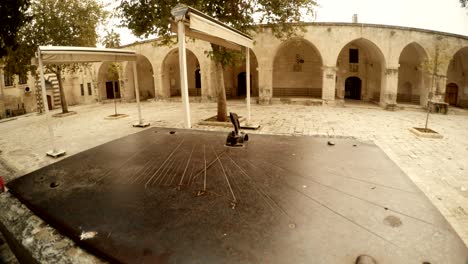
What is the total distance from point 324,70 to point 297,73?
16.2ft

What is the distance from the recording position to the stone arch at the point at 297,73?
22391 millimetres

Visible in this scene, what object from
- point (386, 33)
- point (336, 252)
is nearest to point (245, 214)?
point (336, 252)

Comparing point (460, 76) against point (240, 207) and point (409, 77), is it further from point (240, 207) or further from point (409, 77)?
point (240, 207)

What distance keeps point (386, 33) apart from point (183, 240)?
19.9 meters

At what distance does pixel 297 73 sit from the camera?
74.6 feet

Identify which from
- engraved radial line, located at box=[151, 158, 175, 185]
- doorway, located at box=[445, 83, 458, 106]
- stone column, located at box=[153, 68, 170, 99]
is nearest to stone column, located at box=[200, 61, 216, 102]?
stone column, located at box=[153, 68, 170, 99]

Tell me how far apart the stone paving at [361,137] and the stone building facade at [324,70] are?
2547mm

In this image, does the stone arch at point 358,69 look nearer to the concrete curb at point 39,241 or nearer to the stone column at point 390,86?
the stone column at point 390,86

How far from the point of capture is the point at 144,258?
1.64 meters

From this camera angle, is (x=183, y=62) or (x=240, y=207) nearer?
(x=240, y=207)

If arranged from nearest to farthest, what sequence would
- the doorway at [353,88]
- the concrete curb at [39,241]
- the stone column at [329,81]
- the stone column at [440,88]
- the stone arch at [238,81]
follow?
1. the concrete curb at [39,241]
2. the stone column at [440,88]
3. the stone column at [329,81]
4. the doorway at [353,88]
5. the stone arch at [238,81]

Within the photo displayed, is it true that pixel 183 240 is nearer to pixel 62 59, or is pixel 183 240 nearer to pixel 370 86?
pixel 62 59

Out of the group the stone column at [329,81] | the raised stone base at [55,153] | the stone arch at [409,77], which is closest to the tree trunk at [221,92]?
the raised stone base at [55,153]

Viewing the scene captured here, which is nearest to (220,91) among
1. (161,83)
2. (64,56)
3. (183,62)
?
(64,56)
